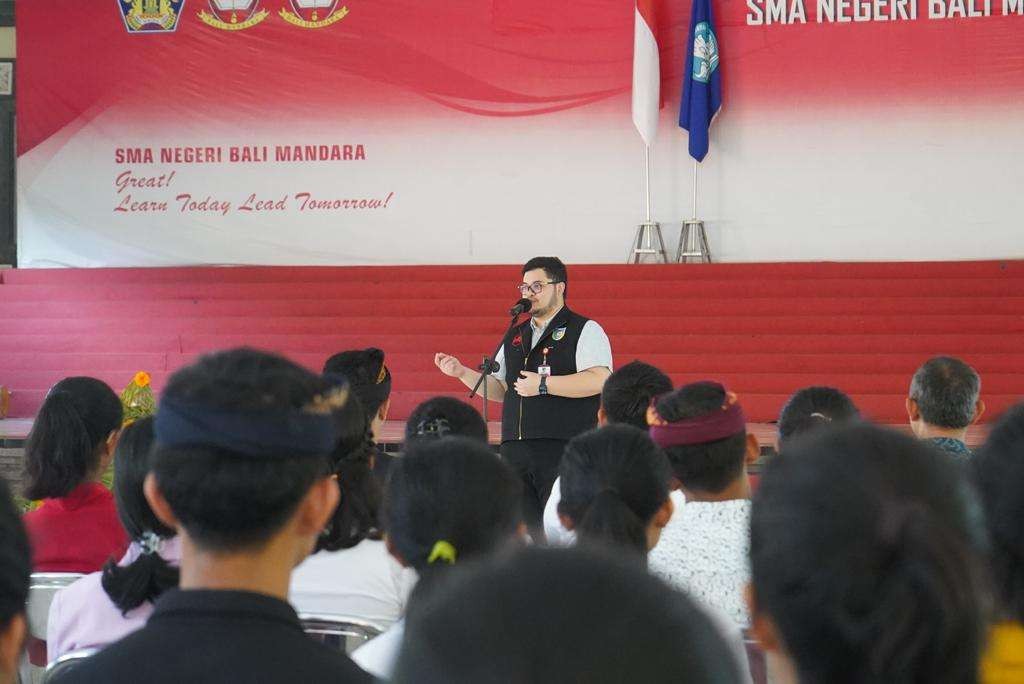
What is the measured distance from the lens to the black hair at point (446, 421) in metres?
2.79

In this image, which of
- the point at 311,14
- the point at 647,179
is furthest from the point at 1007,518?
the point at 311,14

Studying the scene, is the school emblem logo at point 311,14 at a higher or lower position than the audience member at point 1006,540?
higher

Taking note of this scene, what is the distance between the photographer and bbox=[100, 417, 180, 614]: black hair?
5.82 feet

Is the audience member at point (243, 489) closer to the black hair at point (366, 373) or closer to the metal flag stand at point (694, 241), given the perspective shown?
the black hair at point (366, 373)

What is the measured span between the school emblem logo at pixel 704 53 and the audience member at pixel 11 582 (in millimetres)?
8418

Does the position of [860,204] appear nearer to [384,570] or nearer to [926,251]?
[926,251]

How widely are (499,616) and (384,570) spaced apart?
1.37 meters

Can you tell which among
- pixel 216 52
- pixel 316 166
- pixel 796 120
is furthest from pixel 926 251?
pixel 216 52

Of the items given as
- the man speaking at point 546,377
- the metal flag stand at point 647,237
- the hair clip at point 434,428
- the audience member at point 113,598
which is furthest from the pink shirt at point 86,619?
the metal flag stand at point 647,237

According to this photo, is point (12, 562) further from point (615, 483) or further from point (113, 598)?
point (615, 483)

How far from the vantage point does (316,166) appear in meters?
9.85

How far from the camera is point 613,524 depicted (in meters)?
1.87

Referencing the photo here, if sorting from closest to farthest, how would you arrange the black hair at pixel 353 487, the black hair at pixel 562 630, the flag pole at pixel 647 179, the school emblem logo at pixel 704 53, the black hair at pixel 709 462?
the black hair at pixel 562 630 < the black hair at pixel 353 487 < the black hair at pixel 709 462 < the school emblem logo at pixel 704 53 < the flag pole at pixel 647 179

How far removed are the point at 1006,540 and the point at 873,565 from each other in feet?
1.56
